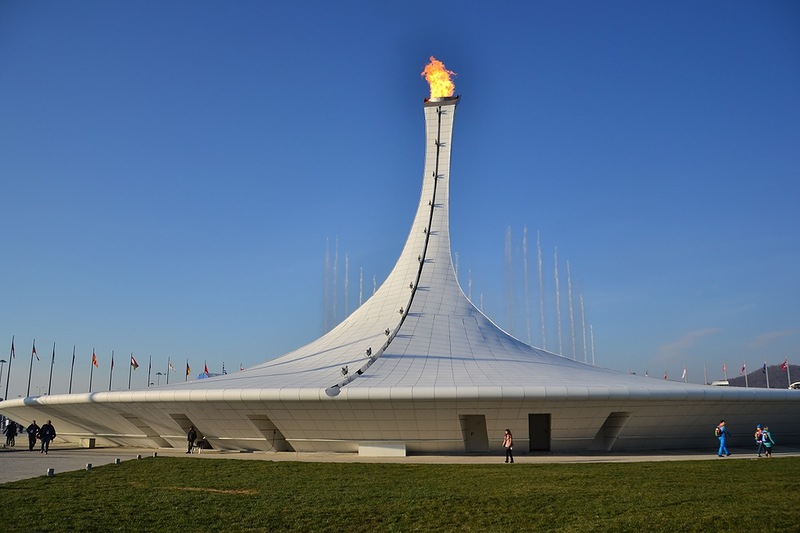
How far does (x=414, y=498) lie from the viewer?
10641 millimetres

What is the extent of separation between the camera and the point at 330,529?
28.5 feet

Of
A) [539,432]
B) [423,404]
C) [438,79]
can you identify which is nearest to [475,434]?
[539,432]

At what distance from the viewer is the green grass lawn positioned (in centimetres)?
884

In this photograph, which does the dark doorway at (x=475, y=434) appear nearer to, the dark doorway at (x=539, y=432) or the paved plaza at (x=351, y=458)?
the paved plaza at (x=351, y=458)

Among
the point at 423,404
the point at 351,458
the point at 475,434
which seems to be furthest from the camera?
the point at 475,434

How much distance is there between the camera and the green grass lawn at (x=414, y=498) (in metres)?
8.84

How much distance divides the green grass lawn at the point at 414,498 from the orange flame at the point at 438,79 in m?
21.9

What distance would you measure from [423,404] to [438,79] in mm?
19556

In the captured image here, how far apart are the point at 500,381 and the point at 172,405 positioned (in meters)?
9.35

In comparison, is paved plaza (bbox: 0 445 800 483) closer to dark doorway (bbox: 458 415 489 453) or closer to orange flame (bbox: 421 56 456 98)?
dark doorway (bbox: 458 415 489 453)

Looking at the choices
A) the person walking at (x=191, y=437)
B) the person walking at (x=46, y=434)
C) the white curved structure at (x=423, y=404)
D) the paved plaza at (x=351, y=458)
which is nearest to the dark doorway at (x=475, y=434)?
the white curved structure at (x=423, y=404)

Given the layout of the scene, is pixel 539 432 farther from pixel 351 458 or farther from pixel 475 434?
pixel 351 458

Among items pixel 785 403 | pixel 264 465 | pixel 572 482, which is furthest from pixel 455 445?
pixel 785 403

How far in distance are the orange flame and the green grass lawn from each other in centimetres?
2187
